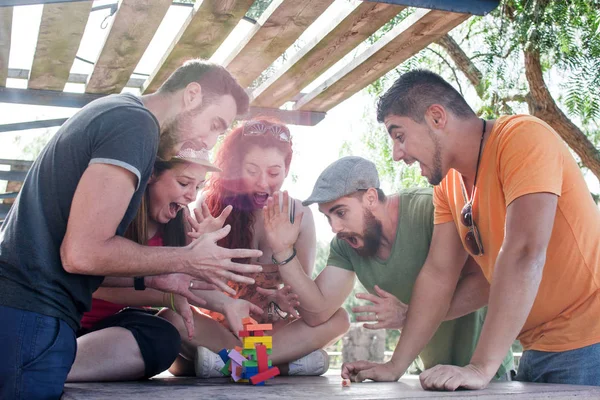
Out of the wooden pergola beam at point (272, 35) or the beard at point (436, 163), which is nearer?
the beard at point (436, 163)

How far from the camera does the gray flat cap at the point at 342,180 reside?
3463 millimetres

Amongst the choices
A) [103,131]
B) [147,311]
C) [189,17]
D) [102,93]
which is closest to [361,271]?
[147,311]

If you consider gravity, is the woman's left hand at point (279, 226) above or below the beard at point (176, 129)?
below

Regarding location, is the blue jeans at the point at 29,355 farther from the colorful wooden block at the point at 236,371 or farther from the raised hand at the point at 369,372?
the raised hand at the point at 369,372

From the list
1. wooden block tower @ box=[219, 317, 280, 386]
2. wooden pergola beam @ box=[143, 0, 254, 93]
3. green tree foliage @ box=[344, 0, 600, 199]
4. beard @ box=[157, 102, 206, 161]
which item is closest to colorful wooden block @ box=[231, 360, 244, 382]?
wooden block tower @ box=[219, 317, 280, 386]

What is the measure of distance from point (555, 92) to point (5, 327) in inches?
212

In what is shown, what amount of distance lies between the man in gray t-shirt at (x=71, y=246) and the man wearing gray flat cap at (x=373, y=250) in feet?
3.95

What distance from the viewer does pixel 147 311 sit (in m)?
3.32

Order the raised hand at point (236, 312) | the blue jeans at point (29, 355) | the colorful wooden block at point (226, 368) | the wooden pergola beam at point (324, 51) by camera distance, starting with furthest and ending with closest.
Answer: the wooden pergola beam at point (324, 51) < the raised hand at point (236, 312) < the colorful wooden block at point (226, 368) < the blue jeans at point (29, 355)

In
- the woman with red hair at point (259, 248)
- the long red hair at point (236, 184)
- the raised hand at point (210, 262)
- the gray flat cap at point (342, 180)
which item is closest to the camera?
the raised hand at point (210, 262)

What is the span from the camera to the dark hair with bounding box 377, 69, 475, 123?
114 inches

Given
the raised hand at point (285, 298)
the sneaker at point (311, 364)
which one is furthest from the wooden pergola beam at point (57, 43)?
the sneaker at point (311, 364)

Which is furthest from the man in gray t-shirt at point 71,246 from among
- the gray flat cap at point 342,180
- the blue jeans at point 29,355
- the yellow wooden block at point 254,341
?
the gray flat cap at point 342,180

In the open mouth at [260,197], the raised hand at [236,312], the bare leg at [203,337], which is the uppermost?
the open mouth at [260,197]
